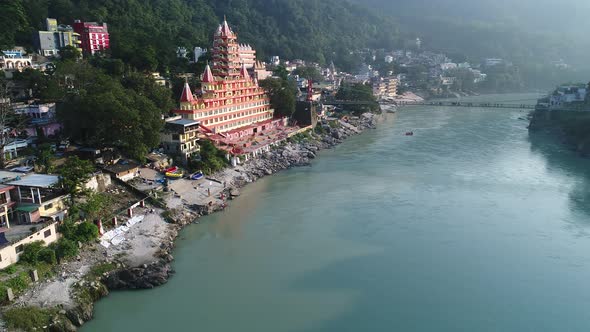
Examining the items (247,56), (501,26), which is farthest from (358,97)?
(501,26)

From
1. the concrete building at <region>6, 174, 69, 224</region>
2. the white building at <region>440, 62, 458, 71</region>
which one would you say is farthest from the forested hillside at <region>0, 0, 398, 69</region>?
the white building at <region>440, 62, 458, 71</region>

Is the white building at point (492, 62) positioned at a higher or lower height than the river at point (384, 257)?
higher

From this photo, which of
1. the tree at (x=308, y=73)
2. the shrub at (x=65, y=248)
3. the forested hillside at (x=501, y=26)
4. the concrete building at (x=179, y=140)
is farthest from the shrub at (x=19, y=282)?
the forested hillside at (x=501, y=26)

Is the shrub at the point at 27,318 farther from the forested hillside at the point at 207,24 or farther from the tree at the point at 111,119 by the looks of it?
the forested hillside at the point at 207,24

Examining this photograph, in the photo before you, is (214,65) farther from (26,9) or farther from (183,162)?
(26,9)

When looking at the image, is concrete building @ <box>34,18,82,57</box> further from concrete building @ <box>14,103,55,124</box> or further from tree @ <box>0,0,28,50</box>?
concrete building @ <box>14,103,55,124</box>

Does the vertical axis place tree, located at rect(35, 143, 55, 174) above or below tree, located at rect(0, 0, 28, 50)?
below

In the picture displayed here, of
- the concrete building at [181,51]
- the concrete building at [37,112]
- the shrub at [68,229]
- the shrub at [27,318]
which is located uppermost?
the concrete building at [181,51]
